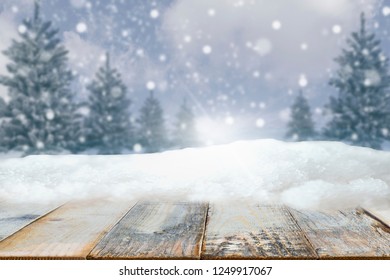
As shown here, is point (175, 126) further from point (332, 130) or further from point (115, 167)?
point (115, 167)

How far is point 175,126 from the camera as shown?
80.7ft

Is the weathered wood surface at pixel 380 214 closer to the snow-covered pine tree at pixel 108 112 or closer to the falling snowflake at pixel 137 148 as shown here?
the snow-covered pine tree at pixel 108 112

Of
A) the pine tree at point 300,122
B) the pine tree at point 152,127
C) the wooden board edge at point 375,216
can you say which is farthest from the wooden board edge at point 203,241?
the pine tree at point 300,122

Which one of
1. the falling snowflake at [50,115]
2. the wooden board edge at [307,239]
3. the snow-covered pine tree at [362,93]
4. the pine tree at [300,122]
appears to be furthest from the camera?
the pine tree at [300,122]

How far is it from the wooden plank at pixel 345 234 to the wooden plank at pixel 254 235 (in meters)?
0.03

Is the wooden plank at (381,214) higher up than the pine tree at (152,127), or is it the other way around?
the wooden plank at (381,214)

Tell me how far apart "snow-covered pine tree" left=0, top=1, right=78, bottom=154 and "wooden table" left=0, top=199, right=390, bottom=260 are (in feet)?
48.4

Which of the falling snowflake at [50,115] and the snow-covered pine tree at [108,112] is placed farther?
the snow-covered pine tree at [108,112]

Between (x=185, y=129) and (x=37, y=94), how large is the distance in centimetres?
1042

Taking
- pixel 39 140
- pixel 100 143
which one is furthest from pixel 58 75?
pixel 100 143

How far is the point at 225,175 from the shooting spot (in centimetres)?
170

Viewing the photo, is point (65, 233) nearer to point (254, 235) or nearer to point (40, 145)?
point (254, 235)

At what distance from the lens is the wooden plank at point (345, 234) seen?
2.75 feet

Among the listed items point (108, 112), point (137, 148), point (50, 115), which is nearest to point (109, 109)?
point (108, 112)
